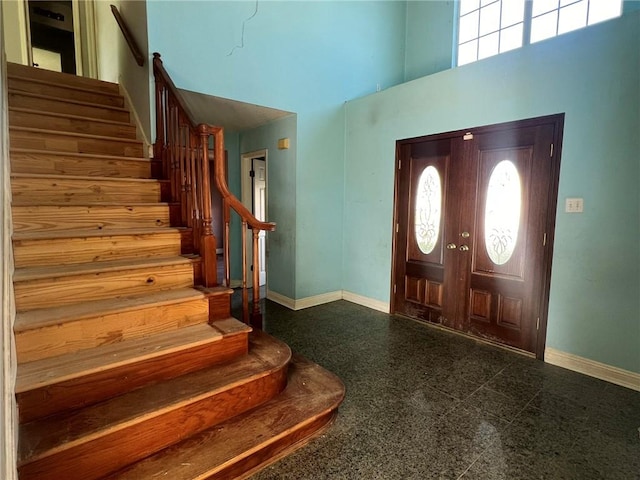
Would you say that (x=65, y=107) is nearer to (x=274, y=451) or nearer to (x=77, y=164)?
(x=77, y=164)

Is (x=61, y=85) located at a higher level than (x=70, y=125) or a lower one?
higher

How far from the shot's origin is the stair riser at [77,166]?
2.49m

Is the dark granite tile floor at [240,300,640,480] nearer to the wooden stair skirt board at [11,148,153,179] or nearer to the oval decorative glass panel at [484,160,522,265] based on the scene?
the oval decorative glass panel at [484,160,522,265]

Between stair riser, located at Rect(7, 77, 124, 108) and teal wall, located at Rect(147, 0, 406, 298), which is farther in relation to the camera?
stair riser, located at Rect(7, 77, 124, 108)

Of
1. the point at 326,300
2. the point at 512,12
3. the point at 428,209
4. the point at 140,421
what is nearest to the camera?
the point at 140,421

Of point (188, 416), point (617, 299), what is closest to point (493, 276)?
point (617, 299)

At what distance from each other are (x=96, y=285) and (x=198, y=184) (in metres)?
0.90

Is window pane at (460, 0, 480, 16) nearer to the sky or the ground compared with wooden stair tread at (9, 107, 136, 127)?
nearer to the sky

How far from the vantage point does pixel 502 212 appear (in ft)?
9.91

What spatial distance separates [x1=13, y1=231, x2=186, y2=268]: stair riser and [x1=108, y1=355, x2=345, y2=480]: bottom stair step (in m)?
1.26

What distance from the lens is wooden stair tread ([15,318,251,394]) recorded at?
1491 mm

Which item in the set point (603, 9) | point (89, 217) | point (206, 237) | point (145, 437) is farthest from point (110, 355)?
point (603, 9)

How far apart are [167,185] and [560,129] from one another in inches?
126

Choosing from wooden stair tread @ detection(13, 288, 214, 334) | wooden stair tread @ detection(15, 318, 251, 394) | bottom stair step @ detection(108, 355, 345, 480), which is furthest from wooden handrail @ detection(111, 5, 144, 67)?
bottom stair step @ detection(108, 355, 345, 480)
